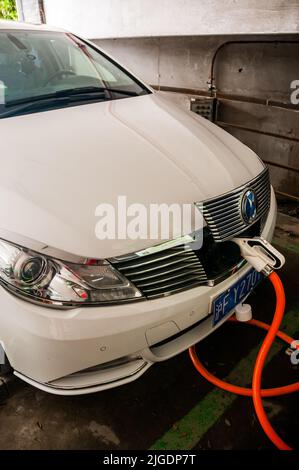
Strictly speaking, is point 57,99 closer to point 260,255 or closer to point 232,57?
point 260,255

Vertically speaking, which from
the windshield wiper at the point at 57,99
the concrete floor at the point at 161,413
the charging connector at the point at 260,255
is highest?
the windshield wiper at the point at 57,99

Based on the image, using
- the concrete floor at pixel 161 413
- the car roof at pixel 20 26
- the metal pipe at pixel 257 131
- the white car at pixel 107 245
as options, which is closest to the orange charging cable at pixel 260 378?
the concrete floor at pixel 161 413

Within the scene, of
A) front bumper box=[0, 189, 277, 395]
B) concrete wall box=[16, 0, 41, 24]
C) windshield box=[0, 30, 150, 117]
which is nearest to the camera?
front bumper box=[0, 189, 277, 395]

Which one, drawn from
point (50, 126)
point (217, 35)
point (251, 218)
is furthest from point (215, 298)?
point (217, 35)

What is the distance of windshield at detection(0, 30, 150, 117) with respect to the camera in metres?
1.87

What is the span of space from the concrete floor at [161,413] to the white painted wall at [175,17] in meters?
2.50

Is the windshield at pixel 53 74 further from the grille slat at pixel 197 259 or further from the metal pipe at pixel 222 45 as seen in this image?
the metal pipe at pixel 222 45

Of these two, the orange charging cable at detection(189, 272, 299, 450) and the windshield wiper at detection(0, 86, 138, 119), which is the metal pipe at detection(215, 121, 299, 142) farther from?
the orange charging cable at detection(189, 272, 299, 450)

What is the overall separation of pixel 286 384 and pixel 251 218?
761mm

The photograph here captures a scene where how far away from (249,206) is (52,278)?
857 mm

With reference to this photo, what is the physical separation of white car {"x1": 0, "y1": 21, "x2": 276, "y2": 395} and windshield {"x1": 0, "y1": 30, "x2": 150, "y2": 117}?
0.04 metres

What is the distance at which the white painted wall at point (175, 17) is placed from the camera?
279 centimetres

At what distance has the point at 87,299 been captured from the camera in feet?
3.83

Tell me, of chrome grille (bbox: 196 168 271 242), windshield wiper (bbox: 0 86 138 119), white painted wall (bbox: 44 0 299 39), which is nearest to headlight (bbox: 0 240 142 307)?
chrome grille (bbox: 196 168 271 242)
